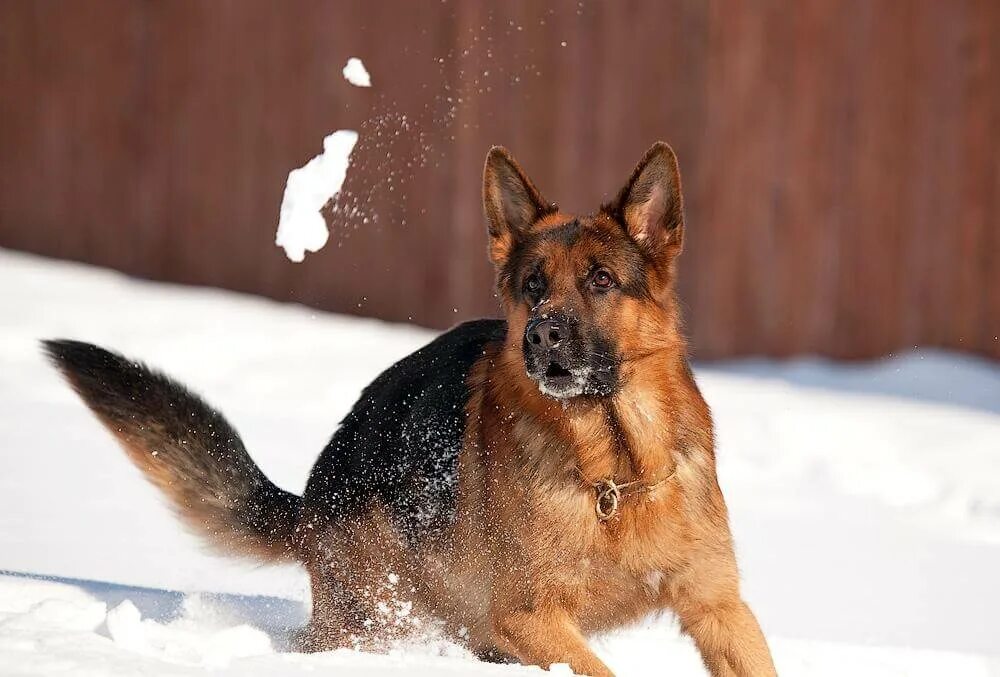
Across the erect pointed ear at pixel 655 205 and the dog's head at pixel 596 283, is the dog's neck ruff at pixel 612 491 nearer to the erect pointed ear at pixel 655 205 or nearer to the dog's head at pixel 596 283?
the dog's head at pixel 596 283

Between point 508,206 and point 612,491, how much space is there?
1.09 meters

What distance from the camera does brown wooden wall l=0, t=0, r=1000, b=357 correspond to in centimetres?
1070

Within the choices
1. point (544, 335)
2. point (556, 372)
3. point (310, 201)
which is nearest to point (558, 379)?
point (556, 372)

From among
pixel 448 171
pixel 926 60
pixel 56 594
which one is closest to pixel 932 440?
pixel 926 60

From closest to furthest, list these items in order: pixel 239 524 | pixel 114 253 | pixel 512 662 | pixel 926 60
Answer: pixel 512 662 → pixel 239 524 → pixel 926 60 → pixel 114 253

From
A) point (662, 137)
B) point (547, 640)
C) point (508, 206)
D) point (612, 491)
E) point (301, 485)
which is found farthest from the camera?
point (662, 137)

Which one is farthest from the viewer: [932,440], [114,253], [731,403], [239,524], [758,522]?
[114,253]

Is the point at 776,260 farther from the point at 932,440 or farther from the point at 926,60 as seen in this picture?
the point at 932,440

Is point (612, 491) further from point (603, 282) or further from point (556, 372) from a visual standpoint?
point (603, 282)

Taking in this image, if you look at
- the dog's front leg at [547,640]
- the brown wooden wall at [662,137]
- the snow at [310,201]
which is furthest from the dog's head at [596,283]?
the brown wooden wall at [662,137]

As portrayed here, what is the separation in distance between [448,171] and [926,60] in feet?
12.1

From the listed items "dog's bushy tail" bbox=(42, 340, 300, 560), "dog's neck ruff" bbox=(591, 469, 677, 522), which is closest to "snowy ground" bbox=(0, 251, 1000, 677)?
"dog's bushy tail" bbox=(42, 340, 300, 560)

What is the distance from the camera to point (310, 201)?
5457 mm

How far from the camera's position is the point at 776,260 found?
10938 mm
